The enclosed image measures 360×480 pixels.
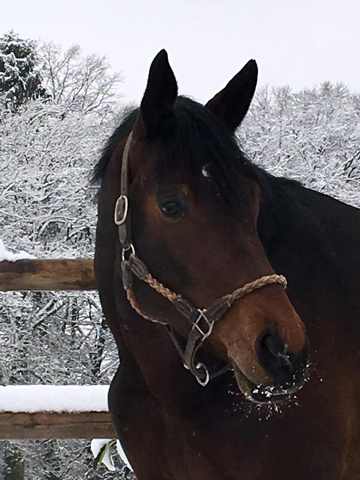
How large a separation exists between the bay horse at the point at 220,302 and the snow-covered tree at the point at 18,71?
12.6m

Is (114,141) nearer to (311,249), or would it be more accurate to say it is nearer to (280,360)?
(311,249)

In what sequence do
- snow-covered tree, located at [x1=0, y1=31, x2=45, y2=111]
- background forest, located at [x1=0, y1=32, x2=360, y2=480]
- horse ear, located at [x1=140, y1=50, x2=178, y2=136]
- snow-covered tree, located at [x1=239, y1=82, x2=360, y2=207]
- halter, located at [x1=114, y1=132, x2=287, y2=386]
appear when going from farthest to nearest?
snow-covered tree, located at [x1=0, y1=31, x2=45, y2=111]
snow-covered tree, located at [x1=239, y1=82, x2=360, y2=207]
background forest, located at [x1=0, y1=32, x2=360, y2=480]
horse ear, located at [x1=140, y1=50, x2=178, y2=136]
halter, located at [x1=114, y1=132, x2=287, y2=386]

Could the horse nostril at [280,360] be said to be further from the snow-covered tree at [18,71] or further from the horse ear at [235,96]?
the snow-covered tree at [18,71]

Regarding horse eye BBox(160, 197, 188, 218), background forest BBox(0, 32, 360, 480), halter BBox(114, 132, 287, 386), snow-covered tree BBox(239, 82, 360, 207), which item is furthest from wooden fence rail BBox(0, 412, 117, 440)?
snow-covered tree BBox(239, 82, 360, 207)

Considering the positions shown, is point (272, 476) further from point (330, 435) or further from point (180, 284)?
point (180, 284)

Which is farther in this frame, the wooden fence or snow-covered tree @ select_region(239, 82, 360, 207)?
snow-covered tree @ select_region(239, 82, 360, 207)

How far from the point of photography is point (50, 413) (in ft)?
9.18

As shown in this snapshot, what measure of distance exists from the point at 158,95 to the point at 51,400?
1869 mm

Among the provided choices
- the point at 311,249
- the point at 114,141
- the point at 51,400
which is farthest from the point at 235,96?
the point at 51,400

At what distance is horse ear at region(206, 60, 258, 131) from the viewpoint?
1.81 m

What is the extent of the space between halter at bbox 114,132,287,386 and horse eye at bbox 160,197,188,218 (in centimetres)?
17

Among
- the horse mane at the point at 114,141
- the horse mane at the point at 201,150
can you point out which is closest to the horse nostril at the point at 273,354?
the horse mane at the point at 201,150

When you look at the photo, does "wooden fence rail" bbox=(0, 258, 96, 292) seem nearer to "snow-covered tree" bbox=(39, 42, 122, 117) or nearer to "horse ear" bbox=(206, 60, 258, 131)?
"horse ear" bbox=(206, 60, 258, 131)

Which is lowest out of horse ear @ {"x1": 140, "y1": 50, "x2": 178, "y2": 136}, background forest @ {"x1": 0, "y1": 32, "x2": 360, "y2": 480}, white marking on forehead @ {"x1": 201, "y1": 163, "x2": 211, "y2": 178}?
background forest @ {"x1": 0, "y1": 32, "x2": 360, "y2": 480}
